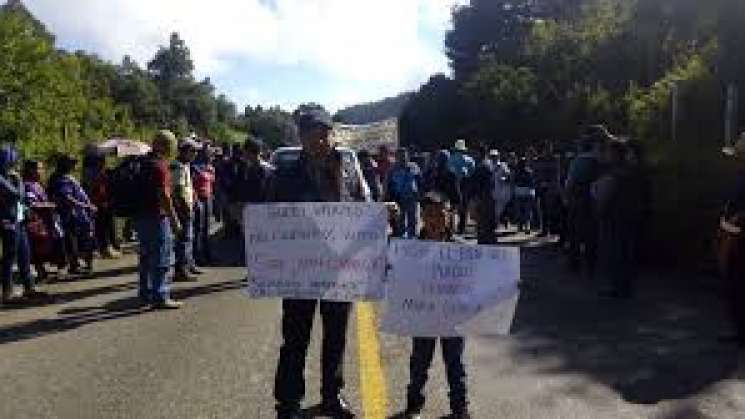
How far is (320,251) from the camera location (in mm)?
7910

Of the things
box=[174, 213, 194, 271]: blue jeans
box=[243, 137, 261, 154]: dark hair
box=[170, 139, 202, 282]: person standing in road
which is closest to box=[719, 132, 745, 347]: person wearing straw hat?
box=[170, 139, 202, 282]: person standing in road

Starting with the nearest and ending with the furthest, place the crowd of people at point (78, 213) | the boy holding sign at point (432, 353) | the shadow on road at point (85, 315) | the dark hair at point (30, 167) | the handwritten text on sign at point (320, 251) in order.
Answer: the handwritten text on sign at point (320, 251) < the boy holding sign at point (432, 353) < the shadow on road at point (85, 315) < the crowd of people at point (78, 213) < the dark hair at point (30, 167)

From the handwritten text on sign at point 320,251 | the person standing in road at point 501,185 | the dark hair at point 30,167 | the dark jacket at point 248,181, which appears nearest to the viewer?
the handwritten text on sign at point 320,251

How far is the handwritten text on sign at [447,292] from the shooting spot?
788cm

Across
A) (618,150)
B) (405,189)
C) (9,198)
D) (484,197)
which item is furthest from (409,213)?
(9,198)

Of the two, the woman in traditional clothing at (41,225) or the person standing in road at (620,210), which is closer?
the person standing in road at (620,210)

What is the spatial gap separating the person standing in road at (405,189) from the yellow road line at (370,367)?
8.18 m

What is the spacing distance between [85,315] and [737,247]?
6678 mm

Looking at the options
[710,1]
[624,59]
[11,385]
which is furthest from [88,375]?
[624,59]

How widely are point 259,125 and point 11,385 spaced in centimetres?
12237

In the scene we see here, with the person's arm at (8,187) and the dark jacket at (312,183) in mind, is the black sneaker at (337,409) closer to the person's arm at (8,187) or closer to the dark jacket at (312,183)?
the dark jacket at (312,183)

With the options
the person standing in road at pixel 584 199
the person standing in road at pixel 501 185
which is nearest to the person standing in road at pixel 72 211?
the person standing in road at pixel 584 199

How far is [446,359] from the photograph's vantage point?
7949 millimetres

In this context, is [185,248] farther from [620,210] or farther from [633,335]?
[633,335]
